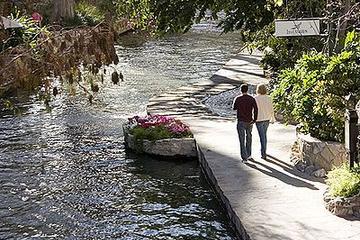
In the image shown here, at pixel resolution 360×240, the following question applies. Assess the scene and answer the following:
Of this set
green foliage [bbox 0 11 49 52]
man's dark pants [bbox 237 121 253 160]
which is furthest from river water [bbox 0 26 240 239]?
green foliage [bbox 0 11 49 52]

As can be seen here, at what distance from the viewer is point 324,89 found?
1015 centimetres

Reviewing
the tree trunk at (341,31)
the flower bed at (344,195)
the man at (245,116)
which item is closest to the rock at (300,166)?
the man at (245,116)

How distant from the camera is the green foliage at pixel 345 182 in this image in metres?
8.38

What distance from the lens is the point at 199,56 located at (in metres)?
28.9

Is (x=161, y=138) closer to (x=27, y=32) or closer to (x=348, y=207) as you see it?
(x=27, y=32)

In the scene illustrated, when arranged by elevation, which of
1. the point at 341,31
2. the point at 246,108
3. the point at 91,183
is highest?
the point at 341,31

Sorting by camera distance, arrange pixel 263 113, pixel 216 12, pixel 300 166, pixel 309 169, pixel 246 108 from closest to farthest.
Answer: pixel 309 169, pixel 300 166, pixel 246 108, pixel 263 113, pixel 216 12

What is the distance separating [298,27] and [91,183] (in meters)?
4.49

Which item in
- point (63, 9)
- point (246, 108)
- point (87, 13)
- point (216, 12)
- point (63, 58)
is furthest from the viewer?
Answer: point (87, 13)

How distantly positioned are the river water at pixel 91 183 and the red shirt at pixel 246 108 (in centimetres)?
129

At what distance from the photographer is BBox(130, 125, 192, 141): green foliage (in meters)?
13.0

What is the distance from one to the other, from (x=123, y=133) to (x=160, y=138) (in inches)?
73.2

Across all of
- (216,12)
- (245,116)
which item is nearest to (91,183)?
(245,116)

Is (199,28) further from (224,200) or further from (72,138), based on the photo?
(224,200)
